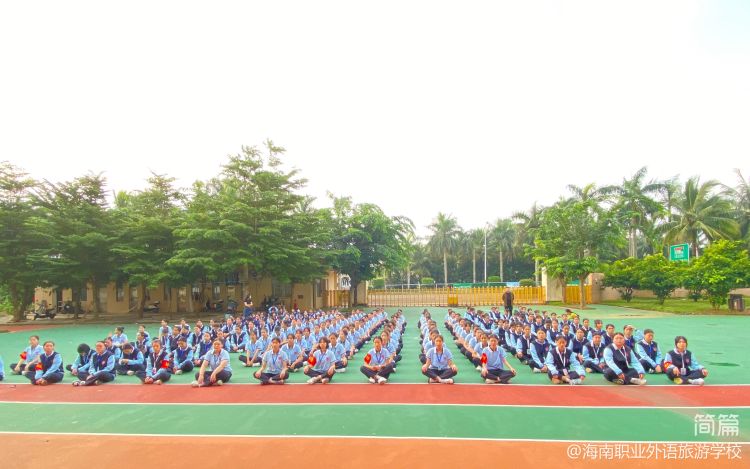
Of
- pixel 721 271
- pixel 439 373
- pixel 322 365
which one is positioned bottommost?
pixel 439 373

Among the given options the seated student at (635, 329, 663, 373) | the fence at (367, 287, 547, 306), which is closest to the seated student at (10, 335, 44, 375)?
the seated student at (635, 329, 663, 373)

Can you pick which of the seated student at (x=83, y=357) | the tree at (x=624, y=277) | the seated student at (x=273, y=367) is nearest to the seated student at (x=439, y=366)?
the seated student at (x=273, y=367)

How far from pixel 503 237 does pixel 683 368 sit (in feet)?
183

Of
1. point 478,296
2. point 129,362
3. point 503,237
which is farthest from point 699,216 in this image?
point 129,362

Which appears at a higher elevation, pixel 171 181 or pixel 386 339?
pixel 171 181

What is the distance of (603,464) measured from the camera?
556cm

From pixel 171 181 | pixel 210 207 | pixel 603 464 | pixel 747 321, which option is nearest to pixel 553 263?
pixel 747 321

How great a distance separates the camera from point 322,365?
34.1 feet

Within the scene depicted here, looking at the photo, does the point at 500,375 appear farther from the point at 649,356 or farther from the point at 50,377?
the point at 50,377

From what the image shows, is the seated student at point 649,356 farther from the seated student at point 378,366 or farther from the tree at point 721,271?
the tree at point 721,271

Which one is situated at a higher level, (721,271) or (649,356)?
(721,271)

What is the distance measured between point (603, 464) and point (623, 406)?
107 inches

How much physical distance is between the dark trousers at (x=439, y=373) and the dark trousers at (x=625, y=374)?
3055 millimetres

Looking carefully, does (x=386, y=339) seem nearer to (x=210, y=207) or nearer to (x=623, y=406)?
(x=623, y=406)
